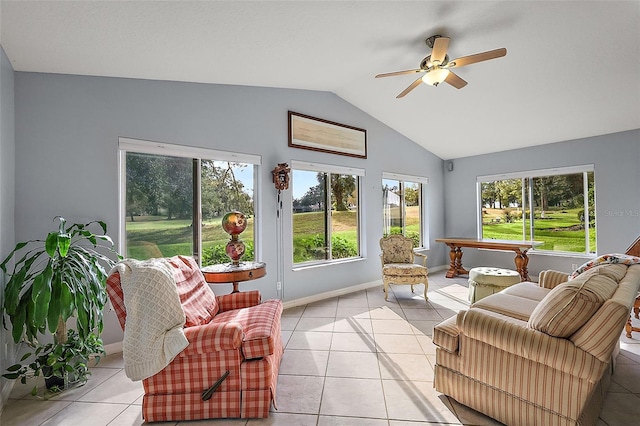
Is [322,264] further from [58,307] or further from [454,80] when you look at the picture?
[58,307]

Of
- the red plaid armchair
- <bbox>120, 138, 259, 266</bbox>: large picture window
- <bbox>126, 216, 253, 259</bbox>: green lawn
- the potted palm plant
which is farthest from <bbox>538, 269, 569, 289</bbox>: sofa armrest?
the potted palm plant

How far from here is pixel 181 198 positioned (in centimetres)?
322

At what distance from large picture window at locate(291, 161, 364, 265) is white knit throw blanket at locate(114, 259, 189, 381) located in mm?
2414

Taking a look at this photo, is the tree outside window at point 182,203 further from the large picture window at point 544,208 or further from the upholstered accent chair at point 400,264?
the large picture window at point 544,208

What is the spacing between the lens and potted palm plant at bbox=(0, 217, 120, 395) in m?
1.90

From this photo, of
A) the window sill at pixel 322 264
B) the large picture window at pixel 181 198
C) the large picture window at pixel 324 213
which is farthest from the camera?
the large picture window at pixel 324 213

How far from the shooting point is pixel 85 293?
2051mm

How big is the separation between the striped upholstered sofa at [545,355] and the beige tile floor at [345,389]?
0.62 feet

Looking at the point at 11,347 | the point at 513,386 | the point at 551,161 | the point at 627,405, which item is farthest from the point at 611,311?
the point at 551,161

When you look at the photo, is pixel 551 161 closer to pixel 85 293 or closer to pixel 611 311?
pixel 611 311

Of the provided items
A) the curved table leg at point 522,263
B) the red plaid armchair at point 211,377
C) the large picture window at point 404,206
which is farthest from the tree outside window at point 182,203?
the curved table leg at point 522,263

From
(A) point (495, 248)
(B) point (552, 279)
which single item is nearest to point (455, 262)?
(A) point (495, 248)

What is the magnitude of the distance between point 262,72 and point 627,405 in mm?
4049

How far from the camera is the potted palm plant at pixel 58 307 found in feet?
6.24
